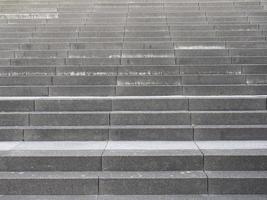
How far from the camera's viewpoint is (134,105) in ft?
21.8

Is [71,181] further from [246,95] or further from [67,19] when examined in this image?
[67,19]

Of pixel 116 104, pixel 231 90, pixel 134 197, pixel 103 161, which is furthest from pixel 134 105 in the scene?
pixel 134 197

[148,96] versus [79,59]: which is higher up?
[79,59]

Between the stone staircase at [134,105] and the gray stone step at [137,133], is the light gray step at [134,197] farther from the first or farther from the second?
the gray stone step at [137,133]

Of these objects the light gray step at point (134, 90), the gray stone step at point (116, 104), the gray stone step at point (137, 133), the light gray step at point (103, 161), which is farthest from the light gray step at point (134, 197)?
the light gray step at point (134, 90)

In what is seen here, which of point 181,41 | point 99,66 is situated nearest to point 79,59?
point 99,66

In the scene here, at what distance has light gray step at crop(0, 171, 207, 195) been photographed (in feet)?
15.6

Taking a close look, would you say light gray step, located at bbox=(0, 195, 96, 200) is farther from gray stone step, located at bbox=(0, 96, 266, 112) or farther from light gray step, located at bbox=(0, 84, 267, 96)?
light gray step, located at bbox=(0, 84, 267, 96)

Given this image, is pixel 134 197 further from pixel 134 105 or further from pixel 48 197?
pixel 134 105

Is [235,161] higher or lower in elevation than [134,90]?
lower

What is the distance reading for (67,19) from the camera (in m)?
11.0

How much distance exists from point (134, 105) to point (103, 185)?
85.3 inches

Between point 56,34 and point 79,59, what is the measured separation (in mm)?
1890

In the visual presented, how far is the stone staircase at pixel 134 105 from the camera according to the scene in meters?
4.81
